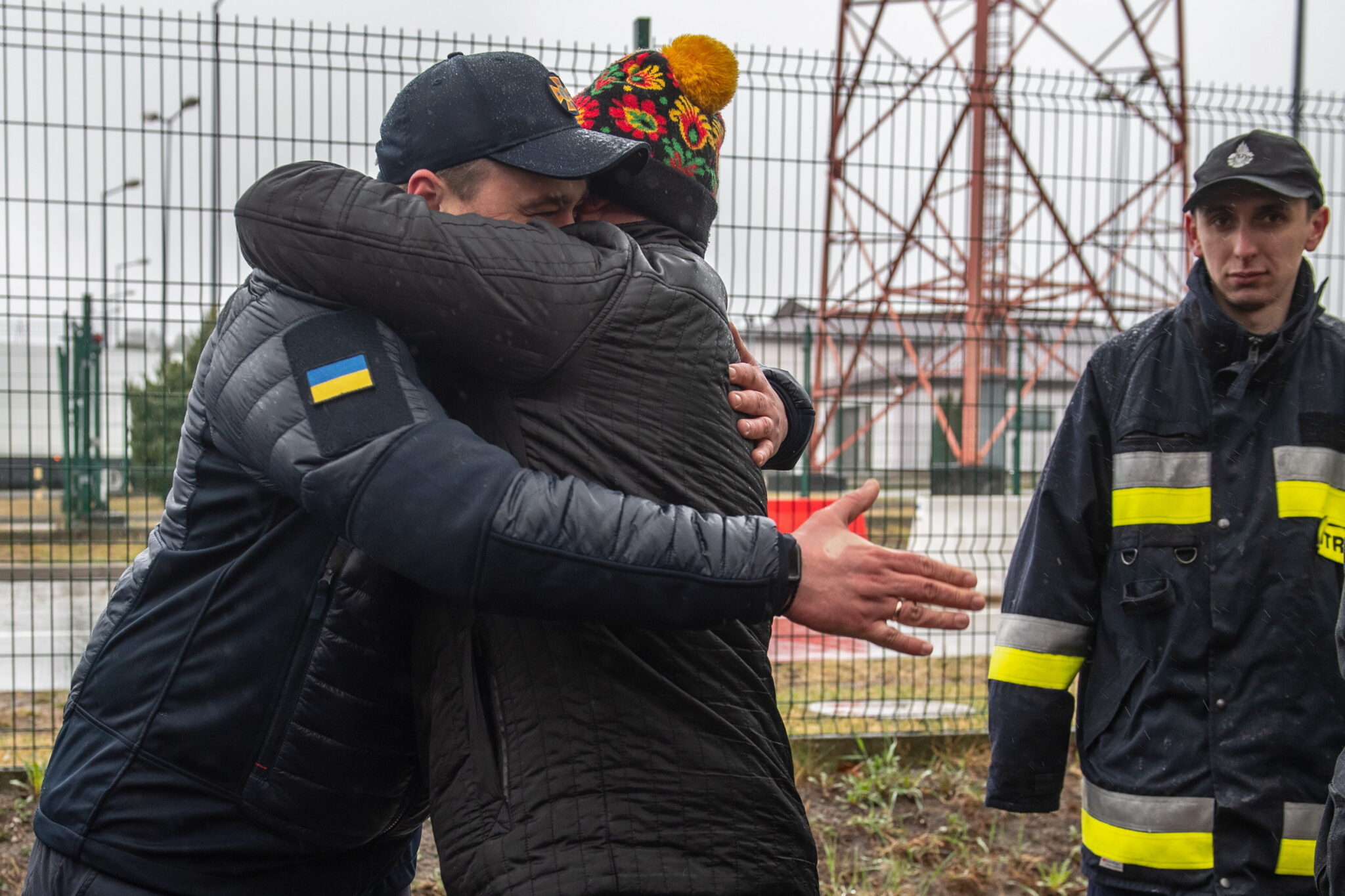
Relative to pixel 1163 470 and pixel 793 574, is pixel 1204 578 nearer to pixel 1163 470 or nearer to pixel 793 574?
pixel 1163 470

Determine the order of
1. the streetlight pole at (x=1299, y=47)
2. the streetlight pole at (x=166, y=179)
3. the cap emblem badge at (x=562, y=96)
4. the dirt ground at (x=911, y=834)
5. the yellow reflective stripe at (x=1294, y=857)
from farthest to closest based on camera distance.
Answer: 1. the streetlight pole at (x=1299, y=47)
2. the streetlight pole at (x=166, y=179)
3. the dirt ground at (x=911, y=834)
4. the yellow reflective stripe at (x=1294, y=857)
5. the cap emblem badge at (x=562, y=96)

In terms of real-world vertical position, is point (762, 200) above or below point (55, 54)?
below

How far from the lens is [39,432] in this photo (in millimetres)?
11055

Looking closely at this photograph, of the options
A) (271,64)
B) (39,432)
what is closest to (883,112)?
(271,64)

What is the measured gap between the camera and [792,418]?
2.01 m

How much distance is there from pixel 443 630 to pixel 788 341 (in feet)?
15.2

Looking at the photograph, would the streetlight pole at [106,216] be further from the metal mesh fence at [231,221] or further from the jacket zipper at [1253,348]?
the jacket zipper at [1253,348]

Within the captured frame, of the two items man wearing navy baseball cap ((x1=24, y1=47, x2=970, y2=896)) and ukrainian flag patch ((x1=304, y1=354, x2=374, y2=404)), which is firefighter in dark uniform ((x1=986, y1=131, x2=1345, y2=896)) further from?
ukrainian flag patch ((x1=304, y1=354, x2=374, y2=404))

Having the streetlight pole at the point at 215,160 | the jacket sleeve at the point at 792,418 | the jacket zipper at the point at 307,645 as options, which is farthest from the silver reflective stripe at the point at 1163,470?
the streetlight pole at the point at 215,160

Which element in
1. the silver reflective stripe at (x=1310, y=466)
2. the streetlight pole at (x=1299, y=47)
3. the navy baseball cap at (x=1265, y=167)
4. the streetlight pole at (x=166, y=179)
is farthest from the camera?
the streetlight pole at (x=1299, y=47)

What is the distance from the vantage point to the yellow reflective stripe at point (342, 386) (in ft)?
4.34

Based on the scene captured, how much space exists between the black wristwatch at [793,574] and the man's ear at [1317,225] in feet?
6.24

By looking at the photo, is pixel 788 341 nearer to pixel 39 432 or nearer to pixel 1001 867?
pixel 1001 867

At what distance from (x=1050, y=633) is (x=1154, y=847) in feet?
1.61
